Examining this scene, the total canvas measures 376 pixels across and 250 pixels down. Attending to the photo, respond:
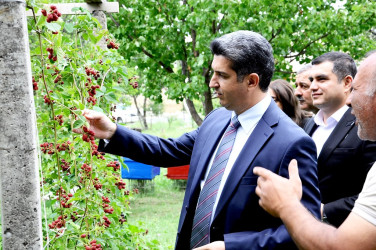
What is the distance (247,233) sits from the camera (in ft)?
7.46

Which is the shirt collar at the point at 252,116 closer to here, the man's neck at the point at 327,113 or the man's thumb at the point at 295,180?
the man's thumb at the point at 295,180

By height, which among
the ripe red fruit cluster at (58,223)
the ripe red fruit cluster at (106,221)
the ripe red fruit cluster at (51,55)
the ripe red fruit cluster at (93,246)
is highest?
the ripe red fruit cluster at (51,55)

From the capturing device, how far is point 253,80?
254 cm

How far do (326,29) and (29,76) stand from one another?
827cm

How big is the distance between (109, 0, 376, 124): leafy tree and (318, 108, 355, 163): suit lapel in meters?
5.10

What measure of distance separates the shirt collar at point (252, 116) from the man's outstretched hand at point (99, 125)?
28.4 inches

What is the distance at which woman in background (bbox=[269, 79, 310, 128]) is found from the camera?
4809mm

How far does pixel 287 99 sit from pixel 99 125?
8.61 ft

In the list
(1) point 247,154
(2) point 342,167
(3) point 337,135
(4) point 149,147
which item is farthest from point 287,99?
(1) point 247,154

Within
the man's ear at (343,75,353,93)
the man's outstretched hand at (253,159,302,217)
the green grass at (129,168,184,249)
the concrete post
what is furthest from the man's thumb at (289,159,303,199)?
the green grass at (129,168,184,249)

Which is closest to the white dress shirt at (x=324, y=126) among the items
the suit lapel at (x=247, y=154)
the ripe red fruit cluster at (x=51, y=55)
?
the suit lapel at (x=247, y=154)

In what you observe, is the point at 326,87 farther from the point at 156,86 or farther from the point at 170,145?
the point at 156,86

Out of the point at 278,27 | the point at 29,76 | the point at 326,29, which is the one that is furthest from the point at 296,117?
the point at 326,29

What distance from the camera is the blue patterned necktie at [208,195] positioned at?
96.3 inches
